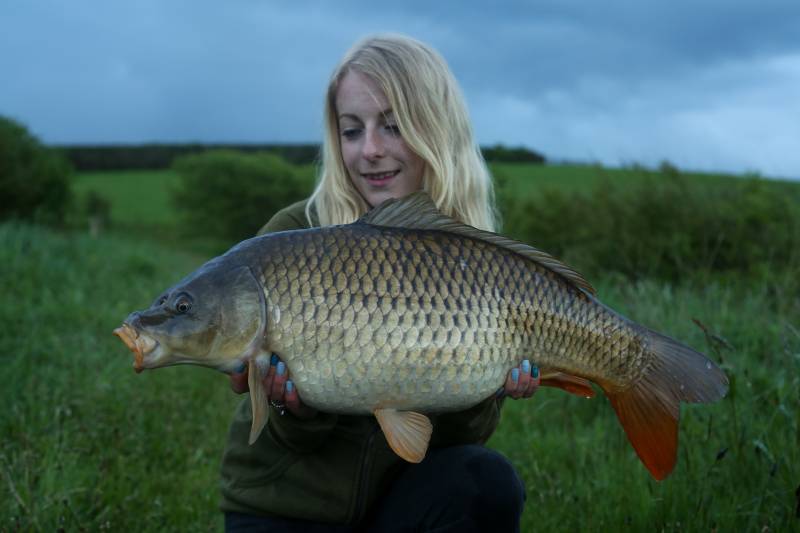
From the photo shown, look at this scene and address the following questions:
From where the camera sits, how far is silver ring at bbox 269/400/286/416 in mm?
1653

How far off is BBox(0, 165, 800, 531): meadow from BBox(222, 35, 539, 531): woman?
1.72 ft

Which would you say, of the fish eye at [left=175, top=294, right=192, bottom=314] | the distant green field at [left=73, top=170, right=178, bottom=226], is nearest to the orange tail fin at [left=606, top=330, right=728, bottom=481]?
the fish eye at [left=175, top=294, right=192, bottom=314]

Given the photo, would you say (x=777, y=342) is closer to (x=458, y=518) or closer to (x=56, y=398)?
(x=458, y=518)

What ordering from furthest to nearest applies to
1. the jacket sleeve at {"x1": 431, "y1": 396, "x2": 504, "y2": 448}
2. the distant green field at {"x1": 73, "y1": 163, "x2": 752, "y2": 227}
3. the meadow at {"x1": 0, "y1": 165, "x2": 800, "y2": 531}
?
the distant green field at {"x1": 73, "y1": 163, "x2": 752, "y2": 227}, the meadow at {"x1": 0, "y1": 165, "x2": 800, "y2": 531}, the jacket sleeve at {"x1": 431, "y1": 396, "x2": 504, "y2": 448}

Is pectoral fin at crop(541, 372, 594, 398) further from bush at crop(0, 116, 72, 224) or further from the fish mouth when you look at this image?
bush at crop(0, 116, 72, 224)

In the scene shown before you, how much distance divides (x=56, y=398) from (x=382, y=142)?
74.2 inches

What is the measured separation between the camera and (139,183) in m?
30.7

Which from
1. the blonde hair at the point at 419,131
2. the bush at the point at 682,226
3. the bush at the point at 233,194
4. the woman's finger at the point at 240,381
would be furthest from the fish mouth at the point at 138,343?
the bush at the point at 233,194

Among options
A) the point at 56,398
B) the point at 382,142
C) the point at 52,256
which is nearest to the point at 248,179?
the point at 52,256

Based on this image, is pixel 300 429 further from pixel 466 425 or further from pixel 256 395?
pixel 466 425

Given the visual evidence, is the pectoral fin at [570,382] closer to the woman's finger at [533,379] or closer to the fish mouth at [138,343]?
the woman's finger at [533,379]

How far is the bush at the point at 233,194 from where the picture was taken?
1839 cm

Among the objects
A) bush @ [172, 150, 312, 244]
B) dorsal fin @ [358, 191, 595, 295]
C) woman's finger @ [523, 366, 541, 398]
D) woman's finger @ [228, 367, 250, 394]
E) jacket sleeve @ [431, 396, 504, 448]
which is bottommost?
bush @ [172, 150, 312, 244]

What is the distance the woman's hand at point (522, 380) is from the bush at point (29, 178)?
12401 millimetres
